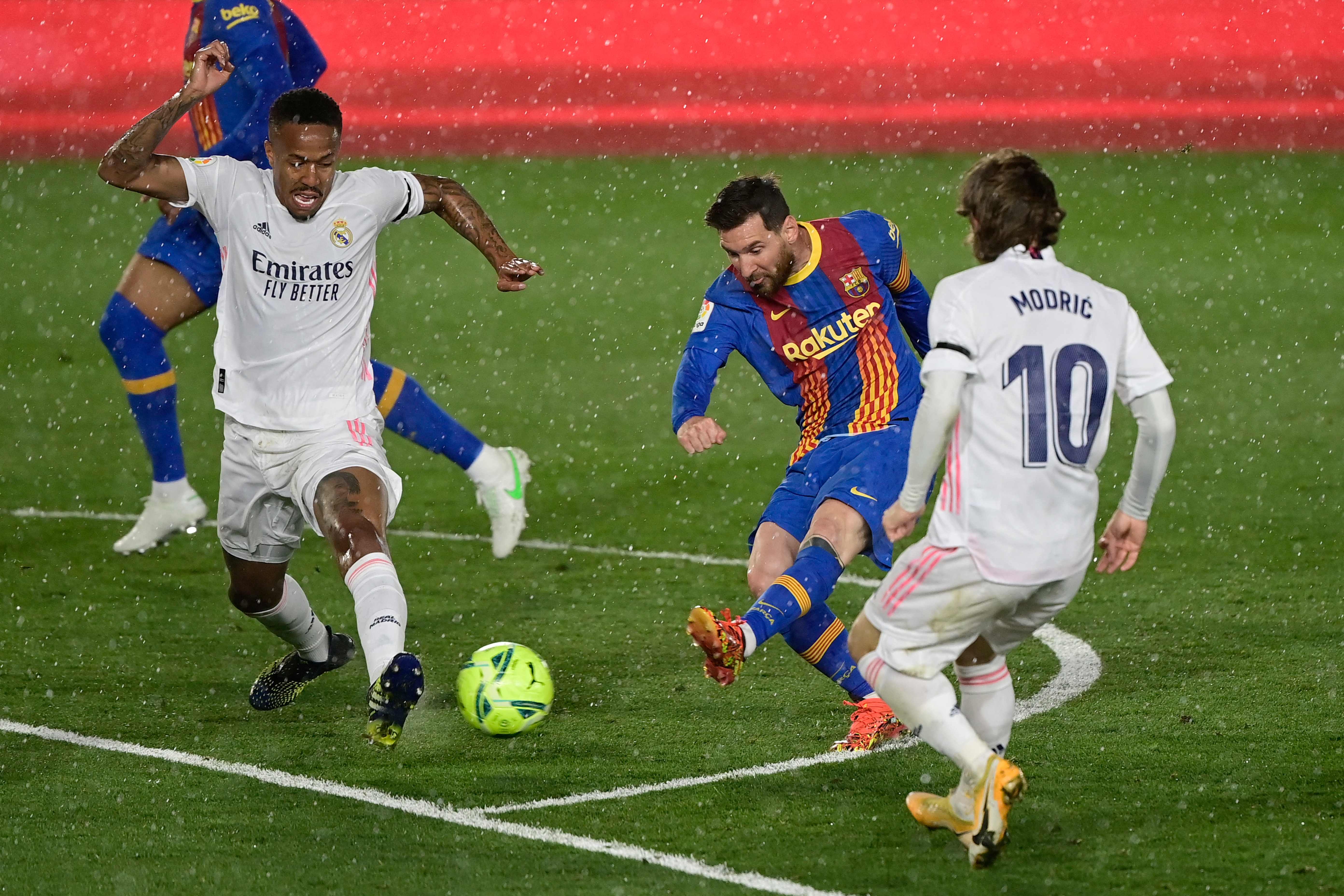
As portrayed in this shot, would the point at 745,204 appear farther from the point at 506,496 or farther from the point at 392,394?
the point at 392,394

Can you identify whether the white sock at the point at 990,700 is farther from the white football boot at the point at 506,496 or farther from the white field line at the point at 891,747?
the white football boot at the point at 506,496

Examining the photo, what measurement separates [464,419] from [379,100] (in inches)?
341

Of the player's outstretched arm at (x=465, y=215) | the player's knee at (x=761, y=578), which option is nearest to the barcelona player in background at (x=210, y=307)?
the player's outstretched arm at (x=465, y=215)

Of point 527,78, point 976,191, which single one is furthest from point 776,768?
point 527,78

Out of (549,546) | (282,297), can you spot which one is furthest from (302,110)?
(549,546)

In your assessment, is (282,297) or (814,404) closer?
(282,297)

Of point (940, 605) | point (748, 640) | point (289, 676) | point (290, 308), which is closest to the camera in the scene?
point (940, 605)

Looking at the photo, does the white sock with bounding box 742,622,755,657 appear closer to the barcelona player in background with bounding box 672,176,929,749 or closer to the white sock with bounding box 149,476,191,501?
the barcelona player in background with bounding box 672,176,929,749

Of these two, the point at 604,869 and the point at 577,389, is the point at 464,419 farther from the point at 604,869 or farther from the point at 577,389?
the point at 604,869

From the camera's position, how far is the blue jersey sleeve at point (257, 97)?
714 centimetres

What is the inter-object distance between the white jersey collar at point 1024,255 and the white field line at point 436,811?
1.55 meters

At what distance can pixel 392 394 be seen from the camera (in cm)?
702

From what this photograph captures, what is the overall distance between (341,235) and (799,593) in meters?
1.80

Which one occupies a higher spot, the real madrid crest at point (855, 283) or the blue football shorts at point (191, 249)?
the real madrid crest at point (855, 283)
